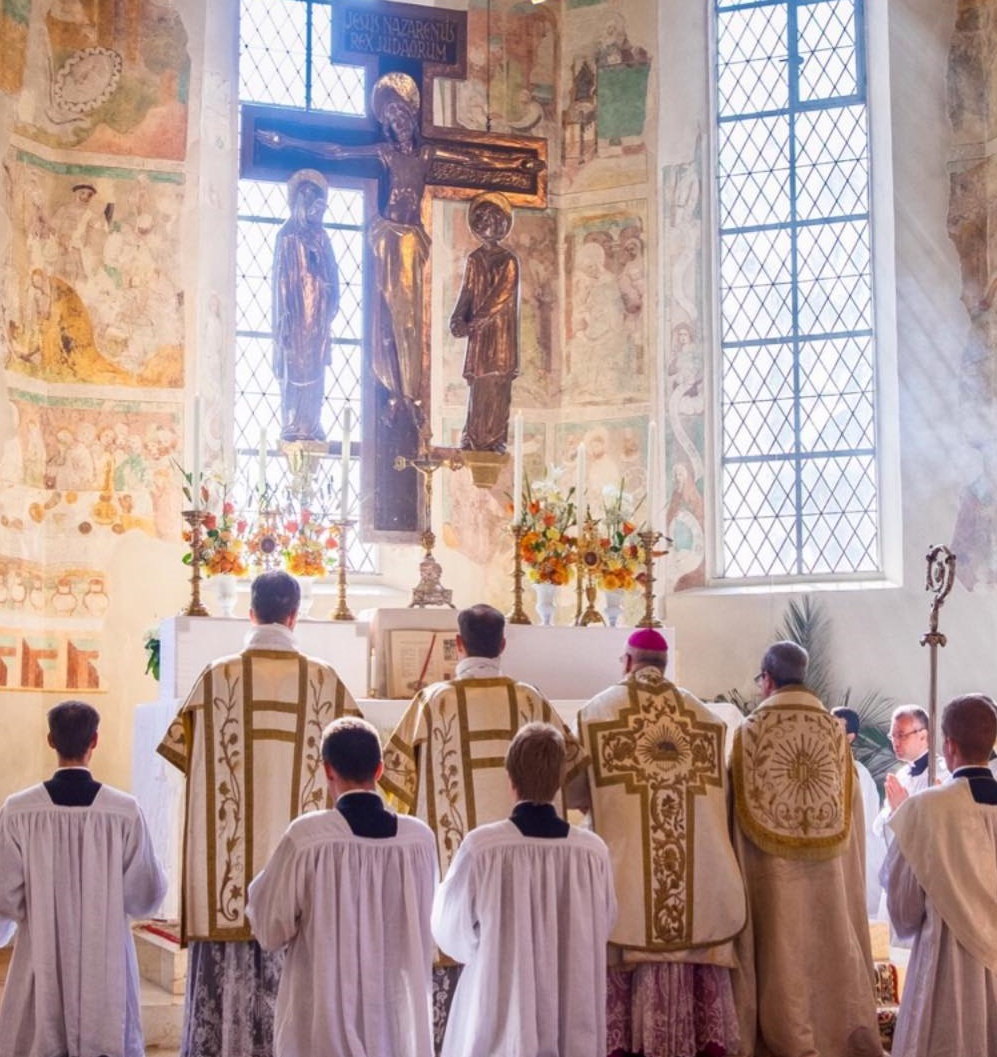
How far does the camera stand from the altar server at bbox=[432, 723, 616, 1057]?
598cm

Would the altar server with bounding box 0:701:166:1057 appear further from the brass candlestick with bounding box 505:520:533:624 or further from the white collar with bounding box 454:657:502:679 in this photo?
the brass candlestick with bounding box 505:520:533:624

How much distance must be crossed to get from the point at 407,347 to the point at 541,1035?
17.7 ft

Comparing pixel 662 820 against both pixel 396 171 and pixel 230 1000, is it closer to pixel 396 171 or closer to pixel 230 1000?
pixel 230 1000

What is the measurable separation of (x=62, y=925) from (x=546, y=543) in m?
3.97

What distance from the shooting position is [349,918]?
569cm

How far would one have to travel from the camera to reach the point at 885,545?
14555mm

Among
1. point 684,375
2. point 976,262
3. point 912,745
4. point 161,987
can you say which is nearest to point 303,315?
point 161,987

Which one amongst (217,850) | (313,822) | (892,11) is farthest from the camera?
(892,11)

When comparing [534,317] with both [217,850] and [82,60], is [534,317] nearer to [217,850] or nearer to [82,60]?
[82,60]

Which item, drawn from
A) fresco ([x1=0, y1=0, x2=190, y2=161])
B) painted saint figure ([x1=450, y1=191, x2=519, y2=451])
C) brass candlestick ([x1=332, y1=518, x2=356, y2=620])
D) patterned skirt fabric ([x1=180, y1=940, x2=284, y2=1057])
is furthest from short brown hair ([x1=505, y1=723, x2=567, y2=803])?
fresco ([x1=0, y1=0, x2=190, y2=161])

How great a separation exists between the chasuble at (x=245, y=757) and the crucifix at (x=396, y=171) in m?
2.98

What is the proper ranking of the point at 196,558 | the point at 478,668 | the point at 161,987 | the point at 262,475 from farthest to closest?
the point at 262,475 → the point at 196,558 → the point at 161,987 → the point at 478,668

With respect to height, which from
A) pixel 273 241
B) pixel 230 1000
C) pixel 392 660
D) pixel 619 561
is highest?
pixel 273 241

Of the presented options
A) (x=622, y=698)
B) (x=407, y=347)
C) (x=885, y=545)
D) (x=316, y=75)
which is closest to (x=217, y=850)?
(x=622, y=698)
